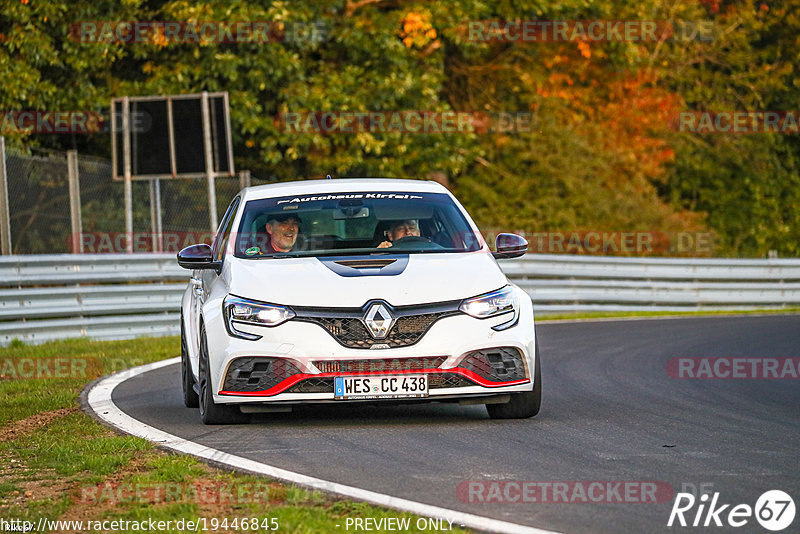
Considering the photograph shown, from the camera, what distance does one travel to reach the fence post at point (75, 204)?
62.4 ft

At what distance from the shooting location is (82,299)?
17.5 meters

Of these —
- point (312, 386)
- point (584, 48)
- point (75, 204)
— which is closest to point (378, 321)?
point (312, 386)

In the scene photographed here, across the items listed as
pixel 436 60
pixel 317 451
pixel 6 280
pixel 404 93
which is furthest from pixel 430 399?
pixel 436 60

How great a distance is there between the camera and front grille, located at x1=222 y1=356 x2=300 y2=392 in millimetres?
8656

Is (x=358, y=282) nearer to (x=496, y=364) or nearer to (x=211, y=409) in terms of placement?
(x=496, y=364)

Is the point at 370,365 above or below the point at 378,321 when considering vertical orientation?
below

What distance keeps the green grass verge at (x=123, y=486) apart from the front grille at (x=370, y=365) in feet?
3.78

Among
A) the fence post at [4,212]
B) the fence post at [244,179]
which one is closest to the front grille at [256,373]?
the fence post at [4,212]

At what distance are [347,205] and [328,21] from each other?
18482mm

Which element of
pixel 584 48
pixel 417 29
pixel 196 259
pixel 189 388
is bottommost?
pixel 189 388

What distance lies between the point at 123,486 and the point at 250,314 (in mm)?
2217

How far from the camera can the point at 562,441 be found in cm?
812

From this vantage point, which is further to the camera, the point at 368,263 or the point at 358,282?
the point at 368,263

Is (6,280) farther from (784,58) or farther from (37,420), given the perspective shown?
(784,58)
